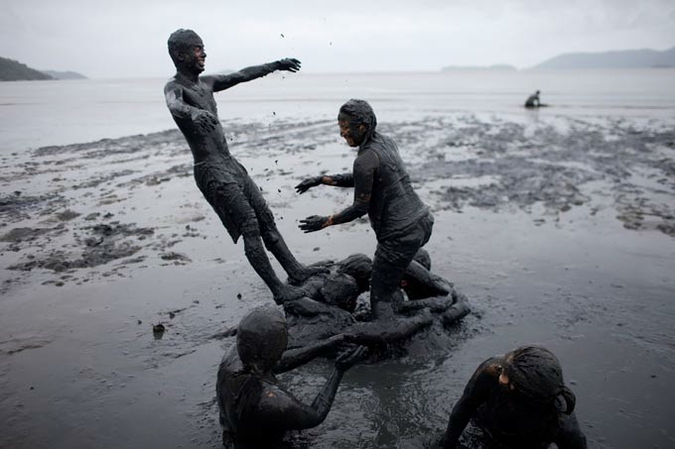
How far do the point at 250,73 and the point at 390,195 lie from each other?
2.26m

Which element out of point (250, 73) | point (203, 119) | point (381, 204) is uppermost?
point (250, 73)

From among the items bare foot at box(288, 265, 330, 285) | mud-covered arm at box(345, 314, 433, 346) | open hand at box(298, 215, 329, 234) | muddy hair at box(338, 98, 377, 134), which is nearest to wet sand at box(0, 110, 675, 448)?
mud-covered arm at box(345, 314, 433, 346)

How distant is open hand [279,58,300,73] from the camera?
5.28 m

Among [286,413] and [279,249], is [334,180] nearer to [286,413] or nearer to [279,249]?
[279,249]

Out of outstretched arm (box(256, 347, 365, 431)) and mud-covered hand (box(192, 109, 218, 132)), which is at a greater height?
mud-covered hand (box(192, 109, 218, 132))

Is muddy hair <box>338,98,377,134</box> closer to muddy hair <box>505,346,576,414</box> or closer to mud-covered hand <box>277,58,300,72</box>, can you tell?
mud-covered hand <box>277,58,300,72</box>

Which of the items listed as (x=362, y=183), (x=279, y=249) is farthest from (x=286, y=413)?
(x=279, y=249)

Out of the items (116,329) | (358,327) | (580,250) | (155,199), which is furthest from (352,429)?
(155,199)

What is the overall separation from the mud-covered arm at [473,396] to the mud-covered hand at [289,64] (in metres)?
3.87

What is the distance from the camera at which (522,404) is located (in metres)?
2.70

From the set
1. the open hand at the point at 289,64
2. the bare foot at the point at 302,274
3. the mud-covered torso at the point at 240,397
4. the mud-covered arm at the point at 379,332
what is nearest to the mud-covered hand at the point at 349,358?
the mud-covered torso at the point at 240,397

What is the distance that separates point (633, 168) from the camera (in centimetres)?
1204

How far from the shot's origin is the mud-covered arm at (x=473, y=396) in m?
2.74

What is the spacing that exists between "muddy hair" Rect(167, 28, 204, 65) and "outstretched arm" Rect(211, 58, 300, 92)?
49cm
